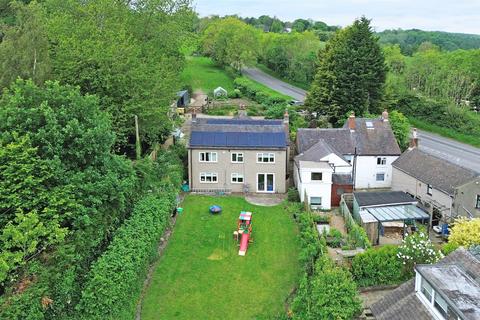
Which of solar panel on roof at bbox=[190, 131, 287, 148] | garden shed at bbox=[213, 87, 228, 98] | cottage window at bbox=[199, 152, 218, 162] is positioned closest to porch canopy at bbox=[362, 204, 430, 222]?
solar panel on roof at bbox=[190, 131, 287, 148]

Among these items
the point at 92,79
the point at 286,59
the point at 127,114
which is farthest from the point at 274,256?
the point at 286,59

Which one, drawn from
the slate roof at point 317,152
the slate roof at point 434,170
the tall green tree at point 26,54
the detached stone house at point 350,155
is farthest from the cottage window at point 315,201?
the tall green tree at point 26,54

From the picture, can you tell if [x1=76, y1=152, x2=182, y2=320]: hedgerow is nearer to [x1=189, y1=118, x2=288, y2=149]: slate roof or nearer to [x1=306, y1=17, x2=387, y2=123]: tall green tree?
[x1=189, y1=118, x2=288, y2=149]: slate roof

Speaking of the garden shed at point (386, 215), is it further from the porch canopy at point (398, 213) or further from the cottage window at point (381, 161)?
the cottage window at point (381, 161)

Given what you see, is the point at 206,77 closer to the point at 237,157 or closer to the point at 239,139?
the point at 239,139

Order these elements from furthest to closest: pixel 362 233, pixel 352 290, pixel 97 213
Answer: pixel 362 233, pixel 97 213, pixel 352 290

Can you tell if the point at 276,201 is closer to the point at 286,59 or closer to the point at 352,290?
the point at 352,290
